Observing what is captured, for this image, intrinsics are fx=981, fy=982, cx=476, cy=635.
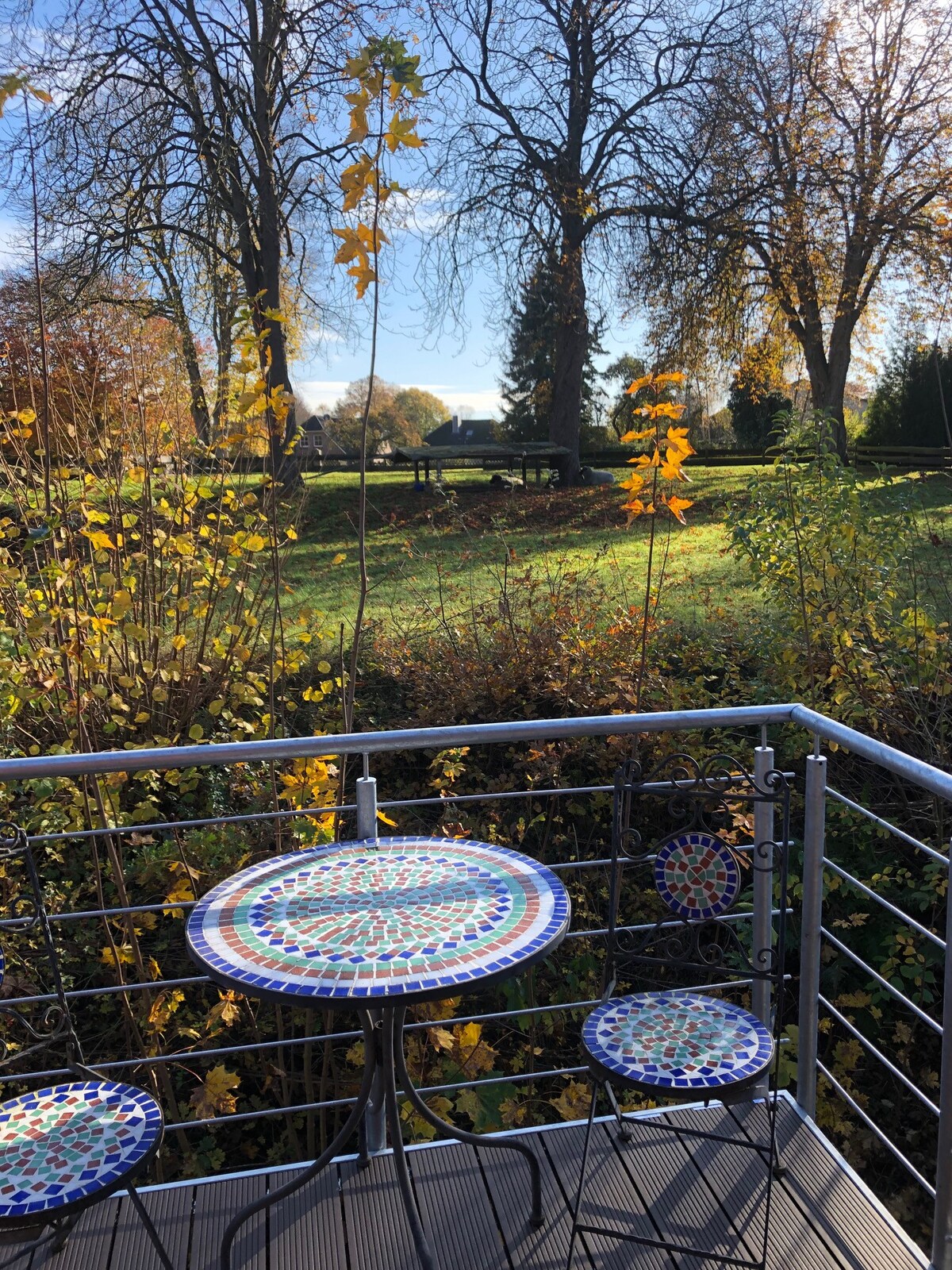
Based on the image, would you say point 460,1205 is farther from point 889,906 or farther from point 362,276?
point 362,276

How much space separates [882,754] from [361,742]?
1.14m

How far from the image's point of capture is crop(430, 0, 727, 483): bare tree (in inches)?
540

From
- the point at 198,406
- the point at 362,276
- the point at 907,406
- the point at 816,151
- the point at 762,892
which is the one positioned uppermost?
the point at 816,151

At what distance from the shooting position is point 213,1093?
9.78ft

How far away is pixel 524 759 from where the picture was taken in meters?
4.79

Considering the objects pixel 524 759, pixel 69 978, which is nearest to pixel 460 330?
pixel 524 759

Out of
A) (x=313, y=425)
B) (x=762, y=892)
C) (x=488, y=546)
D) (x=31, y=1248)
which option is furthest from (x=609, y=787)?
(x=488, y=546)

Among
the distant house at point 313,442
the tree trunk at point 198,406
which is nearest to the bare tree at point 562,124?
the tree trunk at point 198,406

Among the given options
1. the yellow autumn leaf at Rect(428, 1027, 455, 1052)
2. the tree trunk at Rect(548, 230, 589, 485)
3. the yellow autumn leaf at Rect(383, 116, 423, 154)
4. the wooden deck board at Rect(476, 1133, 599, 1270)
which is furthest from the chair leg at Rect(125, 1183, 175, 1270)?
the tree trunk at Rect(548, 230, 589, 485)

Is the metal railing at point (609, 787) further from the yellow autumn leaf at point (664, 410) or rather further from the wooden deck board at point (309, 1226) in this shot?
the yellow autumn leaf at point (664, 410)

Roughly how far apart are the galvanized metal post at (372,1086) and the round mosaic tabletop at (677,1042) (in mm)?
533

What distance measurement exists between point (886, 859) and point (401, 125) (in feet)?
12.2

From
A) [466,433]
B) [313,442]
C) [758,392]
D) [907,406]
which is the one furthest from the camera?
[466,433]

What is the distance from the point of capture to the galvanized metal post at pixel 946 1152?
1.79 m
